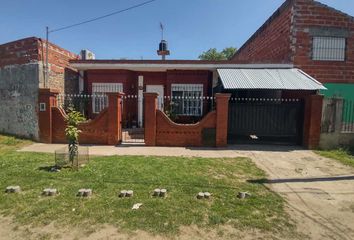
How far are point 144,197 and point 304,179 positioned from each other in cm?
397

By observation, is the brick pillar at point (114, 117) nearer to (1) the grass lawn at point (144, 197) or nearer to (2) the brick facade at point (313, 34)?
(1) the grass lawn at point (144, 197)

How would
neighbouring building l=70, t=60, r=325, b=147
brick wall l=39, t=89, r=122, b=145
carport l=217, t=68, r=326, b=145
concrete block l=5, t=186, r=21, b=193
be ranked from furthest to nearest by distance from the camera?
neighbouring building l=70, t=60, r=325, b=147 < carport l=217, t=68, r=326, b=145 < brick wall l=39, t=89, r=122, b=145 < concrete block l=5, t=186, r=21, b=193

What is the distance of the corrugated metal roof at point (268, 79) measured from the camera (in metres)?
10.5

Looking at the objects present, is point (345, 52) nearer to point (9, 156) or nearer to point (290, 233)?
point (290, 233)

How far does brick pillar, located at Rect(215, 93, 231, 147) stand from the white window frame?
5.99 metres

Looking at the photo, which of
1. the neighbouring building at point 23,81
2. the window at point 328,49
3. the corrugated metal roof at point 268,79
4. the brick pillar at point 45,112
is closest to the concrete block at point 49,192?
the brick pillar at point 45,112

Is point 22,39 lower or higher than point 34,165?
higher

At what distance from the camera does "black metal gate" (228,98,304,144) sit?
10742mm

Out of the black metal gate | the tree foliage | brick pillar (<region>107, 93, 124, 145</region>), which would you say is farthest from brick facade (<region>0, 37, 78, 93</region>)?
the tree foliage

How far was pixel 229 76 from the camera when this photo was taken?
11828 mm

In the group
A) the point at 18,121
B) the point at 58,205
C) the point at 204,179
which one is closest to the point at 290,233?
the point at 204,179

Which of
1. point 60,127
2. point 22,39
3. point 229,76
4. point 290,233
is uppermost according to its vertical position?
point 22,39

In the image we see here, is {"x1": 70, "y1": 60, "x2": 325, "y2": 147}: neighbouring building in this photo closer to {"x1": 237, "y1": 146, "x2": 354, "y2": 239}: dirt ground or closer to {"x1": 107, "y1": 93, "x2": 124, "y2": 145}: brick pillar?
{"x1": 237, "y1": 146, "x2": 354, "y2": 239}: dirt ground

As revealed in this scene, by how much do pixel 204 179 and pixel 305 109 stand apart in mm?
6283
